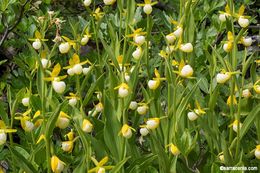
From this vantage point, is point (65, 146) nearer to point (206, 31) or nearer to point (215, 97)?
point (215, 97)

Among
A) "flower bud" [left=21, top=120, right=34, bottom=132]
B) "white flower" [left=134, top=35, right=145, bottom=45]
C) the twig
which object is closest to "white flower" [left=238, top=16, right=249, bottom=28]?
"white flower" [left=134, top=35, right=145, bottom=45]

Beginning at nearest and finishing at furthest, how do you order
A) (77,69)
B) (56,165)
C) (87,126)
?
(56,165)
(87,126)
(77,69)

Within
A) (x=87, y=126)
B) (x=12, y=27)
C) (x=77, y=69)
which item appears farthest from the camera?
(x=12, y=27)

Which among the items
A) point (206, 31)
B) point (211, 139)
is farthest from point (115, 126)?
point (206, 31)

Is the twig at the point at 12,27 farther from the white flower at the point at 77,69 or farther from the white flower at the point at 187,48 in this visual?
the white flower at the point at 187,48

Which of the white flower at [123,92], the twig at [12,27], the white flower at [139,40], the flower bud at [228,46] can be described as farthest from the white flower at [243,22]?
the twig at [12,27]

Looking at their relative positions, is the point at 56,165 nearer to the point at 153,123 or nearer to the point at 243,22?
the point at 153,123

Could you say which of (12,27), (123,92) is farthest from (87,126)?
(12,27)

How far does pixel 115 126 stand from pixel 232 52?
1.09 ft

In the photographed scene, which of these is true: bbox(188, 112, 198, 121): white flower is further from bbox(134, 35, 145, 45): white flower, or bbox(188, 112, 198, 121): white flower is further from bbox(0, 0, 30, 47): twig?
bbox(0, 0, 30, 47): twig

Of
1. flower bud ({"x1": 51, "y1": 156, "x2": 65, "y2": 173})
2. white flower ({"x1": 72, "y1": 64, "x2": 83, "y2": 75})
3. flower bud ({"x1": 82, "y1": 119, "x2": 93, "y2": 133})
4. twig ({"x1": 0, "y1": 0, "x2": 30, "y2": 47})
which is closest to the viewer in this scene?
flower bud ({"x1": 51, "y1": 156, "x2": 65, "y2": 173})

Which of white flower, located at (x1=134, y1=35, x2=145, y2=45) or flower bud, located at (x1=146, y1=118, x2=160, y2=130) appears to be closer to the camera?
flower bud, located at (x1=146, y1=118, x2=160, y2=130)

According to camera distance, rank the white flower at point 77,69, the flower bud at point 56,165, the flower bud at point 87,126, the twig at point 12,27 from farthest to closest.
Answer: the twig at point 12,27
the white flower at point 77,69
the flower bud at point 87,126
the flower bud at point 56,165

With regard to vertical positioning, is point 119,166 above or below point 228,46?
below
